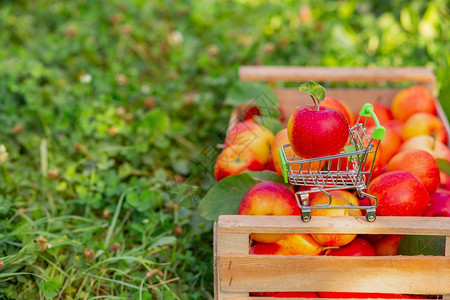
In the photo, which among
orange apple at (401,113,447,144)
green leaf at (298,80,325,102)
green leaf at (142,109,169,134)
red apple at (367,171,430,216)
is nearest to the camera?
green leaf at (298,80,325,102)

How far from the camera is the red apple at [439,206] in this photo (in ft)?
5.15

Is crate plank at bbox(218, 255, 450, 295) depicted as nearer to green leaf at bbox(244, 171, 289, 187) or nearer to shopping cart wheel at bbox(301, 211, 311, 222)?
shopping cart wheel at bbox(301, 211, 311, 222)

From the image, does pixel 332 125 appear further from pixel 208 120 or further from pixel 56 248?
pixel 208 120

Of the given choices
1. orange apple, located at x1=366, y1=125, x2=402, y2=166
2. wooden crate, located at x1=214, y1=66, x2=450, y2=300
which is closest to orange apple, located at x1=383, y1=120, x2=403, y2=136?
orange apple, located at x1=366, y1=125, x2=402, y2=166

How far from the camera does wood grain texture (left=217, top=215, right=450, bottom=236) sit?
4.40ft

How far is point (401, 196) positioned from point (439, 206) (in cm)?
19

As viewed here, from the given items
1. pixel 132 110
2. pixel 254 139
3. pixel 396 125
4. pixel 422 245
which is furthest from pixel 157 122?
pixel 422 245

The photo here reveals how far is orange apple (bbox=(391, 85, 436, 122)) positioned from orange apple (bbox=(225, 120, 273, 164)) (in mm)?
741

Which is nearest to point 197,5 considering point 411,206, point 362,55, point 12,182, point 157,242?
point 362,55

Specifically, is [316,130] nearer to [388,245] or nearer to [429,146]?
[388,245]

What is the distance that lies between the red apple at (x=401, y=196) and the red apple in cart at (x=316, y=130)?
0.26 metres

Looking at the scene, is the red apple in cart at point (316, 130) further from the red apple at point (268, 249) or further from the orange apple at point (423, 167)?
the orange apple at point (423, 167)

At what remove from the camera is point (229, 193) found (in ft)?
5.50

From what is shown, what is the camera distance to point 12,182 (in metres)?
2.11
